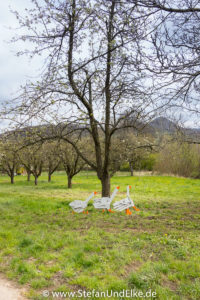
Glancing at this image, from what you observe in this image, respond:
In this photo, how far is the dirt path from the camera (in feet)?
10.3

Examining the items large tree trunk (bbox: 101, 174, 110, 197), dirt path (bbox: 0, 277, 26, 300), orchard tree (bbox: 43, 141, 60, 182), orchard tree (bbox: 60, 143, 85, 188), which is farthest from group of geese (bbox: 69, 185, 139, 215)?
orchard tree (bbox: 60, 143, 85, 188)

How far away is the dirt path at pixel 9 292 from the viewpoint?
3137 mm

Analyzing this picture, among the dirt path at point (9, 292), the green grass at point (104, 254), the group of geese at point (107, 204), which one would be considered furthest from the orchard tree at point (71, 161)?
the dirt path at point (9, 292)

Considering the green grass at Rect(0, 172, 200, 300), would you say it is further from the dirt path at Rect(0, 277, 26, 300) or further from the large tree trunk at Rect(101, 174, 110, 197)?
the large tree trunk at Rect(101, 174, 110, 197)

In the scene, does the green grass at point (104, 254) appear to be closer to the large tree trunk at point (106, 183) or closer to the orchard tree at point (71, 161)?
the large tree trunk at point (106, 183)

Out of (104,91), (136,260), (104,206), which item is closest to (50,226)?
(104,206)

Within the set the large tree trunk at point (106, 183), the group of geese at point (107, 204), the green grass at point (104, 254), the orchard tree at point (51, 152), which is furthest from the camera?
the orchard tree at point (51, 152)

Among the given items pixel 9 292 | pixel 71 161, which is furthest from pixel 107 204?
pixel 71 161

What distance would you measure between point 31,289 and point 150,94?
161 inches

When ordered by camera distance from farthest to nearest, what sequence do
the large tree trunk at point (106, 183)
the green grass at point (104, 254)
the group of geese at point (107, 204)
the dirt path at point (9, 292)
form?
the large tree trunk at point (106, 183), the group of geese at point (107, 204), the green grass at point (104, 254), the dirt path at point (9, 292)

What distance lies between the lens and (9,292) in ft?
10.7

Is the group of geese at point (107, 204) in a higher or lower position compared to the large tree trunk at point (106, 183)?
lower

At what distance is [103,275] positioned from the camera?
3.59 m

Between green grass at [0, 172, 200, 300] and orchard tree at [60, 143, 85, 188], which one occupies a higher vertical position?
orchard tree at [60, 143, 85, 188]
